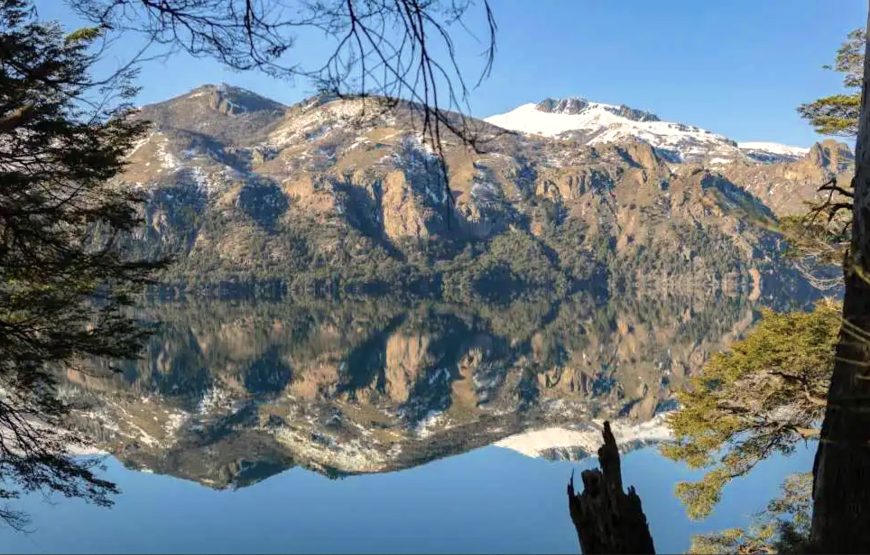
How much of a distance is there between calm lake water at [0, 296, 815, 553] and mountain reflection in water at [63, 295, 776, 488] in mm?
220

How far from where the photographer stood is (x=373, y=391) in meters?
62.5

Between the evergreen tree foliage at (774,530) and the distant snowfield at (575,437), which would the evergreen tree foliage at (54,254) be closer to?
the evergreen tree foliage at (774,530)

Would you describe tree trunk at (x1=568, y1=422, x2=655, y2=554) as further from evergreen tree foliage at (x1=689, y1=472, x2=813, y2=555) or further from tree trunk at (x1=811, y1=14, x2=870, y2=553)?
evergreen tree foliage at (x1=689, y1=472, x2=813, y2=555)

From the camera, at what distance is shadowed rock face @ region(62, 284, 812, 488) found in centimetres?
4453

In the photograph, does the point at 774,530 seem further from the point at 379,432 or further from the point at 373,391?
the point at 373,391

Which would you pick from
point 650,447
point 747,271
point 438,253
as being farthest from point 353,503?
point 747,271

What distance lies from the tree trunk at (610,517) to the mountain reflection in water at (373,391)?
3154 centimetres

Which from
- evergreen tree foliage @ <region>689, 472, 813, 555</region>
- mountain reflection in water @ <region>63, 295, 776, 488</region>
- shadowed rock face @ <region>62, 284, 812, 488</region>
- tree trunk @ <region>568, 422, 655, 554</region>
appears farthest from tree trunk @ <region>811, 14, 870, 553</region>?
mountain reflection in water @ <region>63, 295, 776, 488</region>

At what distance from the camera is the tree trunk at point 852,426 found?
2.50 m

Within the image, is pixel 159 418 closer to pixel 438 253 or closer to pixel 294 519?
pixel 294 519

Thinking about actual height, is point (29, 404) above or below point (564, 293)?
below

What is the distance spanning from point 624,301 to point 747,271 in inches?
2126

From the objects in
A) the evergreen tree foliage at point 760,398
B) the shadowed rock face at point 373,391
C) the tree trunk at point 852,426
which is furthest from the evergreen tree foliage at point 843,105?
the shadowed rock face at point 373,391

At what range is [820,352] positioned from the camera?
10.0m
